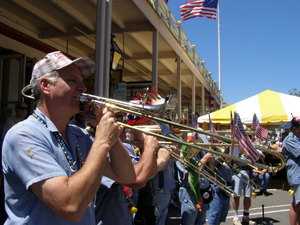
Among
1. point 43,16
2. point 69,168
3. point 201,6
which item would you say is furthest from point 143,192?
point 201,6

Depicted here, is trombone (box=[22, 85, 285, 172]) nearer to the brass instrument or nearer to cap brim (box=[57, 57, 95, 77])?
the brass instrument

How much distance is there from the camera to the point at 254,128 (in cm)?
429

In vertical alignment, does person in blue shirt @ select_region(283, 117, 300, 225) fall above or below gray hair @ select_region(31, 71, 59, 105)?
below

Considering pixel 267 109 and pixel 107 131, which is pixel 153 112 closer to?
pixel 107 131

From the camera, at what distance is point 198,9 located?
1377 cm

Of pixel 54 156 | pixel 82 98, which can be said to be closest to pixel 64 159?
pixel 54 156

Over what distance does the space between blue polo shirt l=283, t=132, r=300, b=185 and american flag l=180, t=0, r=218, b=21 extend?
9087mm

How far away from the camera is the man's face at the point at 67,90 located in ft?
6.03

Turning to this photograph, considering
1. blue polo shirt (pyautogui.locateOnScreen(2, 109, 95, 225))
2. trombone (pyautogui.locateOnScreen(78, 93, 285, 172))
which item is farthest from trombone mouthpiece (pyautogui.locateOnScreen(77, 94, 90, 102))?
blue polo shirt (pyautogui.locateOnScreen(2, 109, 95, 225))

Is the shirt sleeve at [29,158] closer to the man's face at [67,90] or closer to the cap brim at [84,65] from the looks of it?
the man's face at [67,90]

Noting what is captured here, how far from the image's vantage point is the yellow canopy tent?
31.7ft

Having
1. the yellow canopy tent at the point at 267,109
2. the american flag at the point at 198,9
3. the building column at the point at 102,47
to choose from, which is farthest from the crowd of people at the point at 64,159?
the american flag at the point at 198,9

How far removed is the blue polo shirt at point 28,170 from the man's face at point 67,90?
9.3 inches

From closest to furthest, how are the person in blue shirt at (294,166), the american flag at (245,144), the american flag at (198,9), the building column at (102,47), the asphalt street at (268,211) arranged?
the american flag at (245,144)
the building column at (102,47)
the person in blue shirt at (294,166)
the asphalt street at (268,211)
the american flag at (198,9)
